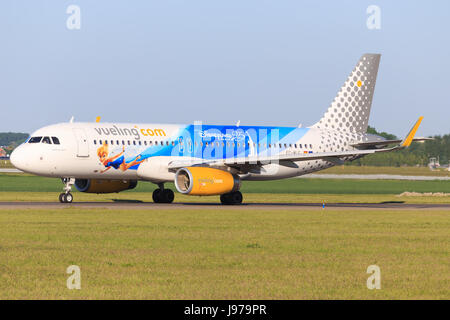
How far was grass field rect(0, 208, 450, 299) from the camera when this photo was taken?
14.5 m

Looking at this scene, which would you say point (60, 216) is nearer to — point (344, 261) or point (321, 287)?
point (344, 261)

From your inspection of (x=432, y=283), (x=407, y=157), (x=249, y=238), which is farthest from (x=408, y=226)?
(x=407, y=157)

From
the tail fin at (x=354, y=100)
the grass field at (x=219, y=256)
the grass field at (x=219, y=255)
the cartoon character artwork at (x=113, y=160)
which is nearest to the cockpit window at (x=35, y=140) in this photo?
the cartoon character artwork at (x=113, y=160)

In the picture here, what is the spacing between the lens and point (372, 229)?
27109 mm

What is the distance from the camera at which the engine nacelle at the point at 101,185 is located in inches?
1697

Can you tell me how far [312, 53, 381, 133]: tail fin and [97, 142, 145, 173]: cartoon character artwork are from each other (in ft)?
45.8

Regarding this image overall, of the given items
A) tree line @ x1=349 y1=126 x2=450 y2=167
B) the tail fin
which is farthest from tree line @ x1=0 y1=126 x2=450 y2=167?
the tail fin

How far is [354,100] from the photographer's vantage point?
1996 inches

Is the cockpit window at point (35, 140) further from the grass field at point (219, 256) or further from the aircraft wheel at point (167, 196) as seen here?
the grass field at point (219, 256)

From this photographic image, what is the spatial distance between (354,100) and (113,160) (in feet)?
56.3

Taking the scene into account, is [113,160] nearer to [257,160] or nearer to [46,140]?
[46,140]

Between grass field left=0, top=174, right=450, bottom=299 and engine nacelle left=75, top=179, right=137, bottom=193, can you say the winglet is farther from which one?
engine nacelle left=75, top=179, right=137, bottom=193

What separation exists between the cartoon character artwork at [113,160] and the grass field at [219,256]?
867 centimetres
